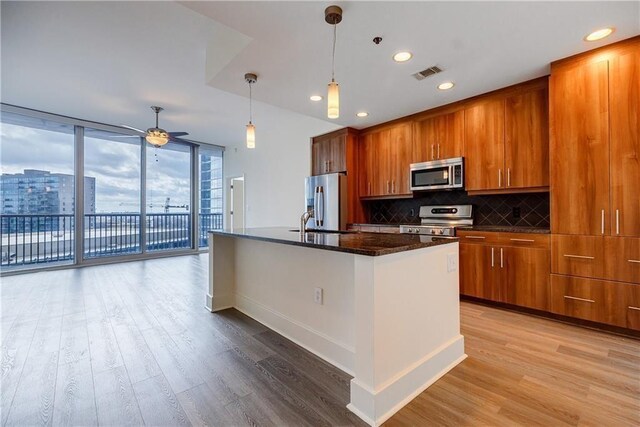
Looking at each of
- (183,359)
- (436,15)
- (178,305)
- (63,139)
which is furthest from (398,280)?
(63,139)

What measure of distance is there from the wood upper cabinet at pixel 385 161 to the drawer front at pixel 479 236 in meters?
1.02

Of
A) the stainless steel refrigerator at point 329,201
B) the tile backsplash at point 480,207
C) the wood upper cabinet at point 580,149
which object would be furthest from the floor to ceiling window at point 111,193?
the wood upper cabinet at point 580,149

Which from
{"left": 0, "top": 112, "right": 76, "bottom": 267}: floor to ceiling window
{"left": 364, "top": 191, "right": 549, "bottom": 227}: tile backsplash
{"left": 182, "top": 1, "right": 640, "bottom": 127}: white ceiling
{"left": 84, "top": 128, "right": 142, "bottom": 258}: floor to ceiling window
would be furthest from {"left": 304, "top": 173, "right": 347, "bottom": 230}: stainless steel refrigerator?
{"left": 0, "top": 112, "right": 76, "bottom": 267}: floor to ceiling window

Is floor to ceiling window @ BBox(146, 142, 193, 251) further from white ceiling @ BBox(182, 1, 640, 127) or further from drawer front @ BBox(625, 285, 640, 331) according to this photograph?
drawer front @ BBox(625, 285, 640, 331)

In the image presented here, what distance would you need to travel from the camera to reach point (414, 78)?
2834mm

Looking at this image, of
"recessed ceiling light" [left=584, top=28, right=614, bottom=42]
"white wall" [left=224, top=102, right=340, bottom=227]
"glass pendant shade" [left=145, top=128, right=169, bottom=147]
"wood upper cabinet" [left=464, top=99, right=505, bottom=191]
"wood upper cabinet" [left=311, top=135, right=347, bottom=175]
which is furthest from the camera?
"white wall" [left=224, top=102, right=340, bottom=227]

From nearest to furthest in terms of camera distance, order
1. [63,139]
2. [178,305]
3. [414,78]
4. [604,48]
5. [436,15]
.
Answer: [436,15]
[604,48]
[414,78]
[178,305]
[63,139]

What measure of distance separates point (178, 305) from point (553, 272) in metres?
3.83

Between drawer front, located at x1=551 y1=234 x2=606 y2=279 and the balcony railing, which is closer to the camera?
drawer front, located at x1=551 y1=234 x2=606 y2=279

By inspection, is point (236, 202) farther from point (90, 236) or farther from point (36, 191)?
point (36, 191)

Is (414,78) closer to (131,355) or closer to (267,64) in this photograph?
(267,64)

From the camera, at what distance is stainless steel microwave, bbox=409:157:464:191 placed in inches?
136

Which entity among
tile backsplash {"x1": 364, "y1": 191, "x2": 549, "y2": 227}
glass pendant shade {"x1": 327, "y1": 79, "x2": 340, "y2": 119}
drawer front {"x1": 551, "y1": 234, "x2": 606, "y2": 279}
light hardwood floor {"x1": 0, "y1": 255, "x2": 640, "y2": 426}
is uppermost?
glass pendant shade {"x1": 327, "y1": 79, "x2": 340, "y2": 119}

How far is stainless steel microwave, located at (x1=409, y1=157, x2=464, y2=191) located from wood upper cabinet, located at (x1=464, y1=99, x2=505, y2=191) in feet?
0.33
